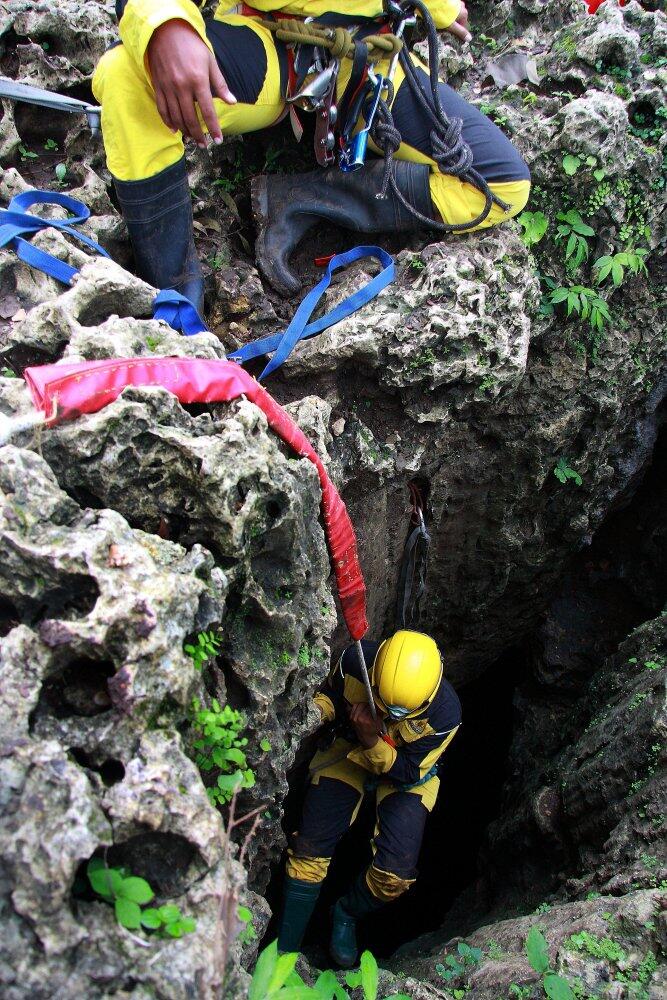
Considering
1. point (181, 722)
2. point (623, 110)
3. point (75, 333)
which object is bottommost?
point (181, 722)

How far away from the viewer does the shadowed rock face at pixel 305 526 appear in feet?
6.07

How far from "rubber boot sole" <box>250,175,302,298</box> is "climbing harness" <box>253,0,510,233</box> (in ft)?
1.28

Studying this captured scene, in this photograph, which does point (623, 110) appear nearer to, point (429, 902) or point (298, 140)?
point (298, 140)

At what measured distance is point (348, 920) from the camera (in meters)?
4.88

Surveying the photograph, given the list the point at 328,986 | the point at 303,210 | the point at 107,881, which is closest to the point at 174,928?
the point at 107,881

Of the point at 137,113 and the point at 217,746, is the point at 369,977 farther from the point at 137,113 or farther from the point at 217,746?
the point at 137,113

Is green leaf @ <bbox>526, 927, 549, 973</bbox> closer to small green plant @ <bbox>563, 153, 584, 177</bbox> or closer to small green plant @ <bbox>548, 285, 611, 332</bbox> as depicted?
small green plant @ <bbox>548, 285, 611, 332</bbox>

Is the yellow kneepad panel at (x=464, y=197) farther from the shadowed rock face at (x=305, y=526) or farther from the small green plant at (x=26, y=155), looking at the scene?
the small green plant at (x=26, y=155)

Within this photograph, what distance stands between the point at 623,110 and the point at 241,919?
4.53 meters

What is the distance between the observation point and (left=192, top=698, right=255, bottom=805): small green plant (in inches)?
84.7

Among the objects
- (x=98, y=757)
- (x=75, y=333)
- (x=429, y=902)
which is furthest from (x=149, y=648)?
(x=429, y=902)

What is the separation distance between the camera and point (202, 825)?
72.8 inches

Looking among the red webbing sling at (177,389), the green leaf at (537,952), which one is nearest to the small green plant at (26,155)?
the red webbing sling at (177,389)

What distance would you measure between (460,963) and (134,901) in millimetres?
2123
